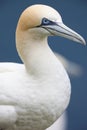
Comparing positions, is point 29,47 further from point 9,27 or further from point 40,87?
point 9,27

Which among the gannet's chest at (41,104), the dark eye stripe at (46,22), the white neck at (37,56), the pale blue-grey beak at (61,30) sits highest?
the dark eye stripe at (46,22)

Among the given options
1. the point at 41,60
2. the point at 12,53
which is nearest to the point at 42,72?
the point at 41,60

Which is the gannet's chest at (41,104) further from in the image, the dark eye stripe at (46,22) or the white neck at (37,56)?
the dark eye stripe at (46,22)

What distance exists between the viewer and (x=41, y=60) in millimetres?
1107

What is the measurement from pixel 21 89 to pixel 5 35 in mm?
552

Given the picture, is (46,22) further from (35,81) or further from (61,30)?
(35,81)

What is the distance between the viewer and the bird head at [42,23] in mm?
1049

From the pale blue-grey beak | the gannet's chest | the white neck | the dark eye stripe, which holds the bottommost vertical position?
the gannet's chest

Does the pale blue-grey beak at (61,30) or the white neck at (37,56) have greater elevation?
the pale blue-grey beak at (61,30)

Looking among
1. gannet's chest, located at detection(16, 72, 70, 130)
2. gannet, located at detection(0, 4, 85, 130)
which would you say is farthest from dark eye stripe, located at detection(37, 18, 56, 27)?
gannet's chest, located at detection(16, 72, 70, 130)

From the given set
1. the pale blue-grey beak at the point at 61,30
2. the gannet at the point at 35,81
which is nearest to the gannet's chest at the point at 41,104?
the gannet at the point at 35,81

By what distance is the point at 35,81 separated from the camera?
110cm

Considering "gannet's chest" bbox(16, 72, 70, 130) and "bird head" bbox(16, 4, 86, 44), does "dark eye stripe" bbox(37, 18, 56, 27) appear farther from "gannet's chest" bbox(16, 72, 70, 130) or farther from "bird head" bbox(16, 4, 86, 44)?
"gannet's chest" bbox(16, 72, 70, 130)

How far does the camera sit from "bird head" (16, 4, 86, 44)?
1.05m
